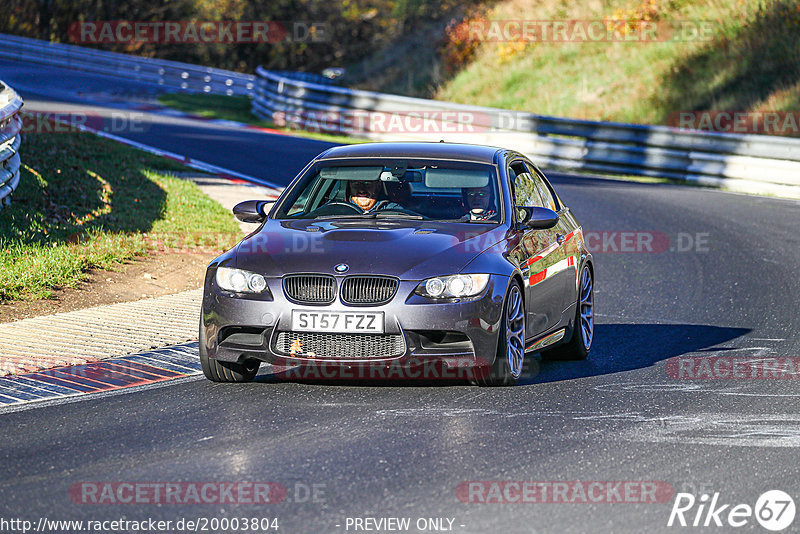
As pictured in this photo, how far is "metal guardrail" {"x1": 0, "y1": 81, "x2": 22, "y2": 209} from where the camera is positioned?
13.5 meters

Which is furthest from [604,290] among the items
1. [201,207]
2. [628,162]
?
[628,162]

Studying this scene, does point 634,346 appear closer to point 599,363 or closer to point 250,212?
point 599,363

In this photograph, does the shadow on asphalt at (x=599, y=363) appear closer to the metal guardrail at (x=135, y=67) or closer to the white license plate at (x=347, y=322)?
the white license plate at (x=347, y=322)

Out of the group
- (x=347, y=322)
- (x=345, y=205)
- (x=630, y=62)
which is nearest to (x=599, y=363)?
(x=345, y=205)

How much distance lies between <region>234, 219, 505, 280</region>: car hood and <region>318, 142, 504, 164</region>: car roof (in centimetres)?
76

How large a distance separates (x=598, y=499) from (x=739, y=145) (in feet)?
58.0

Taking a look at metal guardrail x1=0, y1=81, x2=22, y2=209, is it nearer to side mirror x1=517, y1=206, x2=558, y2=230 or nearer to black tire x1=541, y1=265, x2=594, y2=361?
black tire x1=541, y1=265, x2=594, y2=361

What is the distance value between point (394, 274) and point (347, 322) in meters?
0.42

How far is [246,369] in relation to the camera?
833 cm

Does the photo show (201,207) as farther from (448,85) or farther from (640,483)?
(448,85)

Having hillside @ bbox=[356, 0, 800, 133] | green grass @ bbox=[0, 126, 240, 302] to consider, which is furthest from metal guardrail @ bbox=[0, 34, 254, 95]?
green grass @ bbox=[0, 126, 240, 302]


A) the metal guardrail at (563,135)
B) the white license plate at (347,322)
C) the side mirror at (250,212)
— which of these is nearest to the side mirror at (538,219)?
the white license plate at (347,322)

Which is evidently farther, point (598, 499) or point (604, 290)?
point (604, 290)

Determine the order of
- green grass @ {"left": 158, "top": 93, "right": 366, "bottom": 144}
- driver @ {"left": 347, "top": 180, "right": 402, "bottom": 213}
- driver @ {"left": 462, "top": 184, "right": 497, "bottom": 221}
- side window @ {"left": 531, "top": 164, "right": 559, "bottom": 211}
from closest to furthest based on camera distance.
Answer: driver @ {"left": 462, "top": 184, "right": 497, "bottom": 221} → driver @ {"left": 347, "top": 180, "right": 402, "bottom": 213} → side window @ {"left": 531, "top": 164, "right": 559, "bottom": 211} → green grass @ {"left": 158, "top": 93, "right": 366, "bottom": 144}
